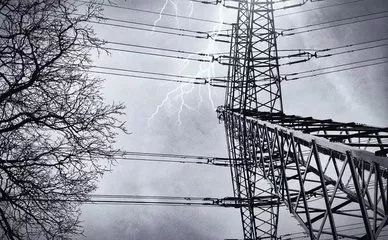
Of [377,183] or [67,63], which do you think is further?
[67,63]

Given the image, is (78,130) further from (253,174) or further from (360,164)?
(253,174)

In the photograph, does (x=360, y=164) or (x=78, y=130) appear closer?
(x=360, y=164)

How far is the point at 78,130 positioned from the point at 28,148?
1149 mm

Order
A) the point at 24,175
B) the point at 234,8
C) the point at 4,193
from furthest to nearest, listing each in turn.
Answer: the point at 234,8 → the point at 24,175 → the point at 4,193

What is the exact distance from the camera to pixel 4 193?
5777 mm

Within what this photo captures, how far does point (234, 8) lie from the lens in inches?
506

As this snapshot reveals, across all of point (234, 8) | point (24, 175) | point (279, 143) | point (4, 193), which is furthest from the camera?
point (234, 8)

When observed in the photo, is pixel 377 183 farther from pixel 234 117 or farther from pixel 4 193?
pixel 234 117

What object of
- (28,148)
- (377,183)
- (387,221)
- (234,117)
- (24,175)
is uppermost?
(234,117)

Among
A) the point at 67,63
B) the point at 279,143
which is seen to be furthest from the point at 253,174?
the point at 67,63

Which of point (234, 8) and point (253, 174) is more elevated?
point (234, 8)

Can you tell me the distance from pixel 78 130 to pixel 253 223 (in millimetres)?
7400

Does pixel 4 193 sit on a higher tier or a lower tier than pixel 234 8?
lower

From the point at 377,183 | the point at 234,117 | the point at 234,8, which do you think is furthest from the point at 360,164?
the point at 234,8
